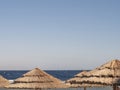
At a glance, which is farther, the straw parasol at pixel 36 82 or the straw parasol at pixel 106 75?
the straw parasol at pixel 36 82

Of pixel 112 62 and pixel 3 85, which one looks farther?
pixel 3 85

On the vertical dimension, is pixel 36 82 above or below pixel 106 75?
below

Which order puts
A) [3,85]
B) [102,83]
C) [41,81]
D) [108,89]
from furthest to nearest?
[108,89], [3,85], [41,81], [102,83]

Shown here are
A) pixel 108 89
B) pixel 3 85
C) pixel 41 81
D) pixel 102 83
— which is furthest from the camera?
pixel 108 89

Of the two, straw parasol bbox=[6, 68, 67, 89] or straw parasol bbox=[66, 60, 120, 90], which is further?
straw parasol bbox=[6, 68, 67, 89]

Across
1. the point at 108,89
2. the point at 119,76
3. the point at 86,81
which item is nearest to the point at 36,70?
the point at 86,81

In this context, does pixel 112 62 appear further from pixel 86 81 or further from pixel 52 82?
pixel 52 82

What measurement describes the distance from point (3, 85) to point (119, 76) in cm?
894

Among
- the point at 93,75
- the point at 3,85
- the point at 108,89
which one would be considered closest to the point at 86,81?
the point at 93,75

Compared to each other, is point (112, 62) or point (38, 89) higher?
point (112, 62)

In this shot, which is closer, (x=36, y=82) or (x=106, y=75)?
(x=106, y=75)

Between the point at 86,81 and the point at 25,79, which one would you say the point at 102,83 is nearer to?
the point at 86,81

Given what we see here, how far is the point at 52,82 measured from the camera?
909 inches

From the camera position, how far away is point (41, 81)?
22.8 m
